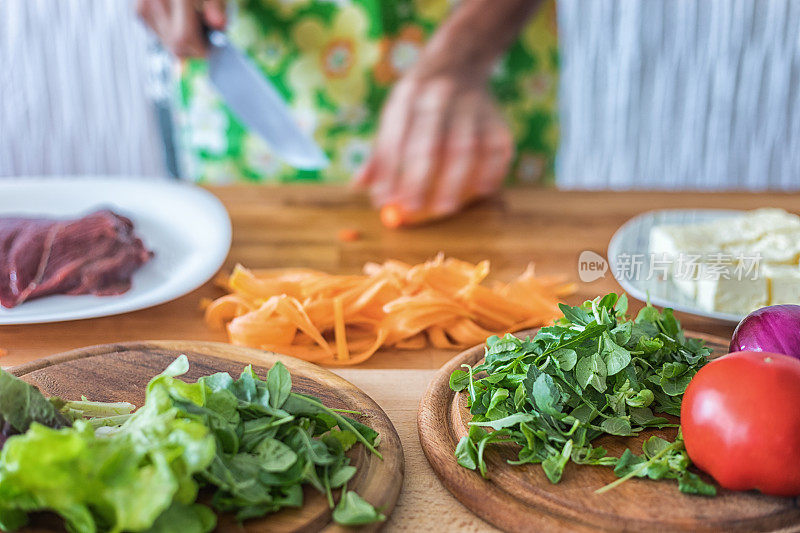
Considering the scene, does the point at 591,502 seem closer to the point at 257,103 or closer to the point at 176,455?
the point at 176,455

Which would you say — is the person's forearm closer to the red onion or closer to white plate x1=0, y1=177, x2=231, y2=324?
white plate x1=0, y1=177, x2=231, y2=324

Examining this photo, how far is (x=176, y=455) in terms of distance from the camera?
794 mm

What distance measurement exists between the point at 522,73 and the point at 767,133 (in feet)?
4.79

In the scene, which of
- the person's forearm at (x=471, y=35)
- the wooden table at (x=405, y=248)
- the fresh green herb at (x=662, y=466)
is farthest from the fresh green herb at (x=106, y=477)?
the person's forearm at (x=471, y=35)

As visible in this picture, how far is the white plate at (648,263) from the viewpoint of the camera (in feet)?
5.02

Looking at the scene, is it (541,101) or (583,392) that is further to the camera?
(541,101)

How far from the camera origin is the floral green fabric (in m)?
2.55

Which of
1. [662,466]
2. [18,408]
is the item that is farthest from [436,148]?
[18,408]

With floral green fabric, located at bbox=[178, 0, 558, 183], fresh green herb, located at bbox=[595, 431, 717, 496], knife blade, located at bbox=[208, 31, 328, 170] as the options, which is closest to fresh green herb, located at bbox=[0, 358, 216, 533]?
fresh green herb, located at bbox=[595, 431, 717, 496]

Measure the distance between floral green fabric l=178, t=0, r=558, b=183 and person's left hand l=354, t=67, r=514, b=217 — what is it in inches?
13.3

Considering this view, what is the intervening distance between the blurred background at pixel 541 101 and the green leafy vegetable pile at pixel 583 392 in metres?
1.68

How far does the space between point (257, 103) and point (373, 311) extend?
2.94ft

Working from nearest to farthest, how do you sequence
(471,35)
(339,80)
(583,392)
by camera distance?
(583,392)
(471,35)
(339,80)

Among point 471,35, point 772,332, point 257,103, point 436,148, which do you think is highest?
point 471,35
